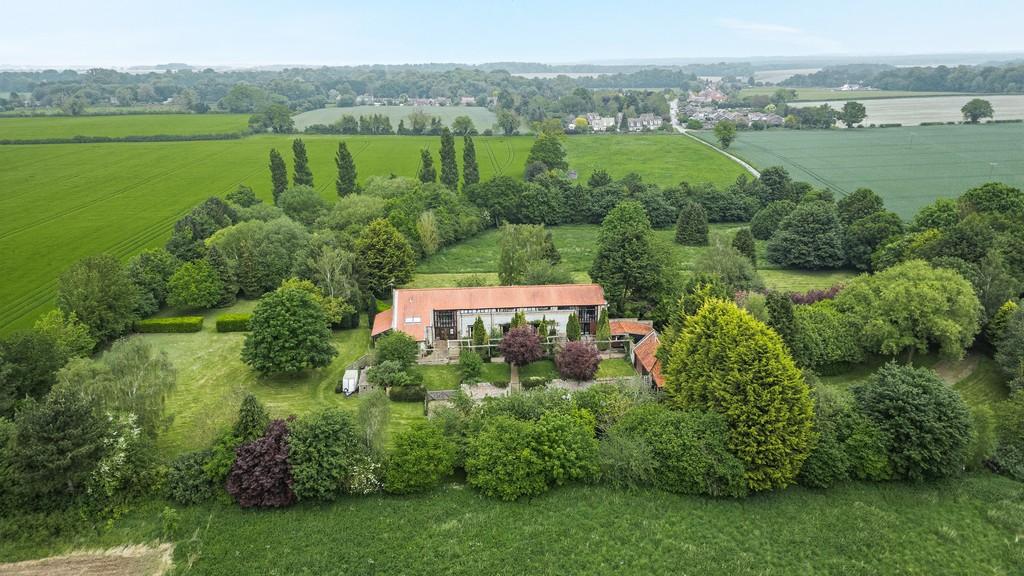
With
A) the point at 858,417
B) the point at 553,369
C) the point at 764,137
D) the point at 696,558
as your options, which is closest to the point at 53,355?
the point at 553,369

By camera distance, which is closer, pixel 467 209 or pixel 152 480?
pixel 152 480

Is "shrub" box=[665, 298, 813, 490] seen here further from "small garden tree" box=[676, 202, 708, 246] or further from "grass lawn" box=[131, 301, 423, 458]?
"small garden tree" box=[676, 202, 708, 246]

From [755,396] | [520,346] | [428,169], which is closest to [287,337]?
[520,346]

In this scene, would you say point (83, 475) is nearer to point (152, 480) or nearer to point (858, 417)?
point (152, 480)

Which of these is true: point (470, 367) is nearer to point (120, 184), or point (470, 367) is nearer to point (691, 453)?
point (691, 453)

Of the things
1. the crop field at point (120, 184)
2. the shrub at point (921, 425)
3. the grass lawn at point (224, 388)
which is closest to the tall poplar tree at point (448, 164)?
the crop field at point (120, 184)

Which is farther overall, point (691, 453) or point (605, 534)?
point (691, 453)

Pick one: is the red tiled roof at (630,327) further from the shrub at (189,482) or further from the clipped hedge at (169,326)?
the clipped hedge at (169,326)
